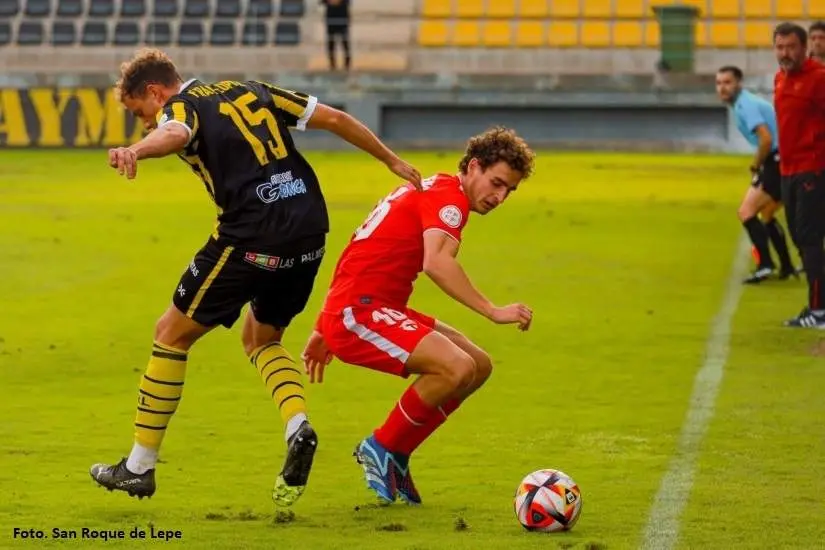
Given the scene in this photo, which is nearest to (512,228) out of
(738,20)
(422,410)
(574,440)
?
(574,440)

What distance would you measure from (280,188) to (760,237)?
31.0 feet

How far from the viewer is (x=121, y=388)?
1059 cm

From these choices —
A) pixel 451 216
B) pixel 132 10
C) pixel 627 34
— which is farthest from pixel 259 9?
pixel 451 216

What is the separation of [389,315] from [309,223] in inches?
19.6

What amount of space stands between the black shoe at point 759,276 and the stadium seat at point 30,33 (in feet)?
76.0

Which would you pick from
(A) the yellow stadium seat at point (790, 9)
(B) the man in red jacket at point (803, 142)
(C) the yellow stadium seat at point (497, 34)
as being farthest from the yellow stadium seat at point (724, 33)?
(B) the man in red jacket at point (803, 142)

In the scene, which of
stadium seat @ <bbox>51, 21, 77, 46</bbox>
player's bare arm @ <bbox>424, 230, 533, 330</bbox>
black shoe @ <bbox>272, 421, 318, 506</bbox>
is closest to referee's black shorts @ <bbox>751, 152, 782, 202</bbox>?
player's bare arm @ <bbox>424, 230, 533, 330</bbox>

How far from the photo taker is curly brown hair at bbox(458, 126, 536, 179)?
709 cm

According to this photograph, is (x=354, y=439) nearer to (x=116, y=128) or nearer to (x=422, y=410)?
(x=422, y=410)

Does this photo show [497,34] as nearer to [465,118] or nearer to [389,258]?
[465,118]

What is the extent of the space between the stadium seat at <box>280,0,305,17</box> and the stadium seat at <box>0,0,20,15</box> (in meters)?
5.61

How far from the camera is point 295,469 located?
22.5 feet

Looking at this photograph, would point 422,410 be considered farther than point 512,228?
No

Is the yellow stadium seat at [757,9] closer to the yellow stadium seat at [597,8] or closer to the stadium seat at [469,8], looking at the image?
the yellow stadium seat at [597,8]
